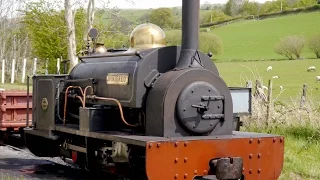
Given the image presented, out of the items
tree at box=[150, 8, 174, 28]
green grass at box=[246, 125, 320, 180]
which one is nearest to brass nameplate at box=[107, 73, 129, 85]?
green grass at box=[246, 125, 320, 180]

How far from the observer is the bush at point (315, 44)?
48128mm

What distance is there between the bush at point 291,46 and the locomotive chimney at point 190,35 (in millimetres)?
42447

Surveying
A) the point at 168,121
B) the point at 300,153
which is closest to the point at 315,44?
the point at 300,153

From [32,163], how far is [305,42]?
135 feet

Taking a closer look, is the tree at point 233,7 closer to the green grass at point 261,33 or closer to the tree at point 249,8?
the tree at point 249,8

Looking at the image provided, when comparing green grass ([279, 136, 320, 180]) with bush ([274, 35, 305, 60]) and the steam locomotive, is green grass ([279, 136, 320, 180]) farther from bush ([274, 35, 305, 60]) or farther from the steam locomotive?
bush ([274, 35, 305, 60])

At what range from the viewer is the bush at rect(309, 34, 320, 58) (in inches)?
1895

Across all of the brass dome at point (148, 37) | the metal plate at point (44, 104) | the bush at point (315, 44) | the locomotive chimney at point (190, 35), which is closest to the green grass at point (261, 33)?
the bush at point (315, 44)

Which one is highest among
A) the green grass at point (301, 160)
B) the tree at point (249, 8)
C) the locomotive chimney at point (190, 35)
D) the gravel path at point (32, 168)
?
the tree at point (249, 8)

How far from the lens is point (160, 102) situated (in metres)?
7.29

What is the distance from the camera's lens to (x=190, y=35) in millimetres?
7594

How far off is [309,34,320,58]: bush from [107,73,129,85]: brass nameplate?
42.0m

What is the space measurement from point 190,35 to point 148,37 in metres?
0.91

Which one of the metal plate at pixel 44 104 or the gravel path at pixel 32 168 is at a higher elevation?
the metal plate at pixel 44 104
